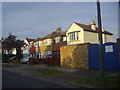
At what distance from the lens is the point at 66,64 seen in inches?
902

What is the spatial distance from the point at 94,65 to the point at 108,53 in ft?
6.91

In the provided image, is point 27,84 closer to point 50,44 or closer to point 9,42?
point 9,42

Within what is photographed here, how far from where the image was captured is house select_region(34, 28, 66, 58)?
3950cm

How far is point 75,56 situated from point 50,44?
21136 millimetres

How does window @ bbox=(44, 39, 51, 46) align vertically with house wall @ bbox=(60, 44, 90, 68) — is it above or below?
above

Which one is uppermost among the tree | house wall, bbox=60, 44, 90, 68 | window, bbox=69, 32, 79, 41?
window, bbox=69, 32, 79, 41

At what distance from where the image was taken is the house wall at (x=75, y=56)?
20156 mm

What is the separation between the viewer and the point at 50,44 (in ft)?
138

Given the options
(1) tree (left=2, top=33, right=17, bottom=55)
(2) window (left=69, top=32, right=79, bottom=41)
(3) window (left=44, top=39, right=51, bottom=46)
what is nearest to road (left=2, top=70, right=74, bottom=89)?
(1) tree (left=2, top=33, right=17, bottom=55)

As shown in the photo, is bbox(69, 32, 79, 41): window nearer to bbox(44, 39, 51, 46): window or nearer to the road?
bbox(44, 39, 51, 46): window

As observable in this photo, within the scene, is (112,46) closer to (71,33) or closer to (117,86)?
(117,86)

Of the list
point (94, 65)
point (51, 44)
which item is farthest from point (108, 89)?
point (51, 44)

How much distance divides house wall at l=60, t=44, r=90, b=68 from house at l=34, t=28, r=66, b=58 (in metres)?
13.8

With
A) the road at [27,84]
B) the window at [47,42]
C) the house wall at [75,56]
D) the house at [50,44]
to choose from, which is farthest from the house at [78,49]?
the road at [27,84]
